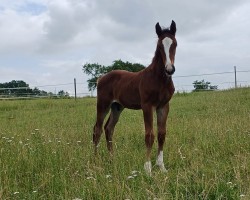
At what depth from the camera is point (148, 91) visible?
5891mm

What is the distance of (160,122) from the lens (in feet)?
19.9

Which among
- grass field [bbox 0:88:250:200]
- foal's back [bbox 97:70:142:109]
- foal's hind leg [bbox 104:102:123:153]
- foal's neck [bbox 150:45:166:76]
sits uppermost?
foal's neck [bbox 150:45:166:76]

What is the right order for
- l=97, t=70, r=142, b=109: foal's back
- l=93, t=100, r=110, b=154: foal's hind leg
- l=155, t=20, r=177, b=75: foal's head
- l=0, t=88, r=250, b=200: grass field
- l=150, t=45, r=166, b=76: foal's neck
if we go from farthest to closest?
l=93, t=100, r=110, b=154: foal's hind leg → l=97, t=70, r=142, b=109: foal's back → l=150, t=45, r=166, b=76: foal's neck → l=155, t=20, r=177, b=75: foal's head → l=0, t=88, r=250, b=200: grass field

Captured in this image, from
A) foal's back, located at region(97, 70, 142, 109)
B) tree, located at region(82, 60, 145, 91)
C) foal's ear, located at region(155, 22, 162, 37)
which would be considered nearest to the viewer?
foal's ear, located at region(155, 22, 162, 37)

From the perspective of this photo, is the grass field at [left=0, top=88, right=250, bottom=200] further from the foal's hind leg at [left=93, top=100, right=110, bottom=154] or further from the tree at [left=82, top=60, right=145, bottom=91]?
the tree at [left=82, top=60, right=145, bottom=91]

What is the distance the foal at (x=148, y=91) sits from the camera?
5.50 metres

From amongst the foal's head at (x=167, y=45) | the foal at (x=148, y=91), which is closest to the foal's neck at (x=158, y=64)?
the foal at (x=148, y=91)

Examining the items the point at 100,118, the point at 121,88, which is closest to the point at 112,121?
the point at 100,118

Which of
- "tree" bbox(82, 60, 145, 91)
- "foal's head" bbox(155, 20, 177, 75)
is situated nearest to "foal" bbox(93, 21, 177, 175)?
"foal's head" bbox(155, 20, 177, 75)

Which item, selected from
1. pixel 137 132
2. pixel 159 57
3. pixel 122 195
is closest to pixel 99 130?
pixel 137 132

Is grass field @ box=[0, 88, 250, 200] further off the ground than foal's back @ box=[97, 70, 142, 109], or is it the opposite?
foal's back @ box=[97, 70, 142, 109]

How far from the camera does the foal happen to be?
18.0 ft

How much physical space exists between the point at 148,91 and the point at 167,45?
879 millimetres

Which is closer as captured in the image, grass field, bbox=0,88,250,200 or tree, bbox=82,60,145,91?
grass field, bbox=0,88,250,200
